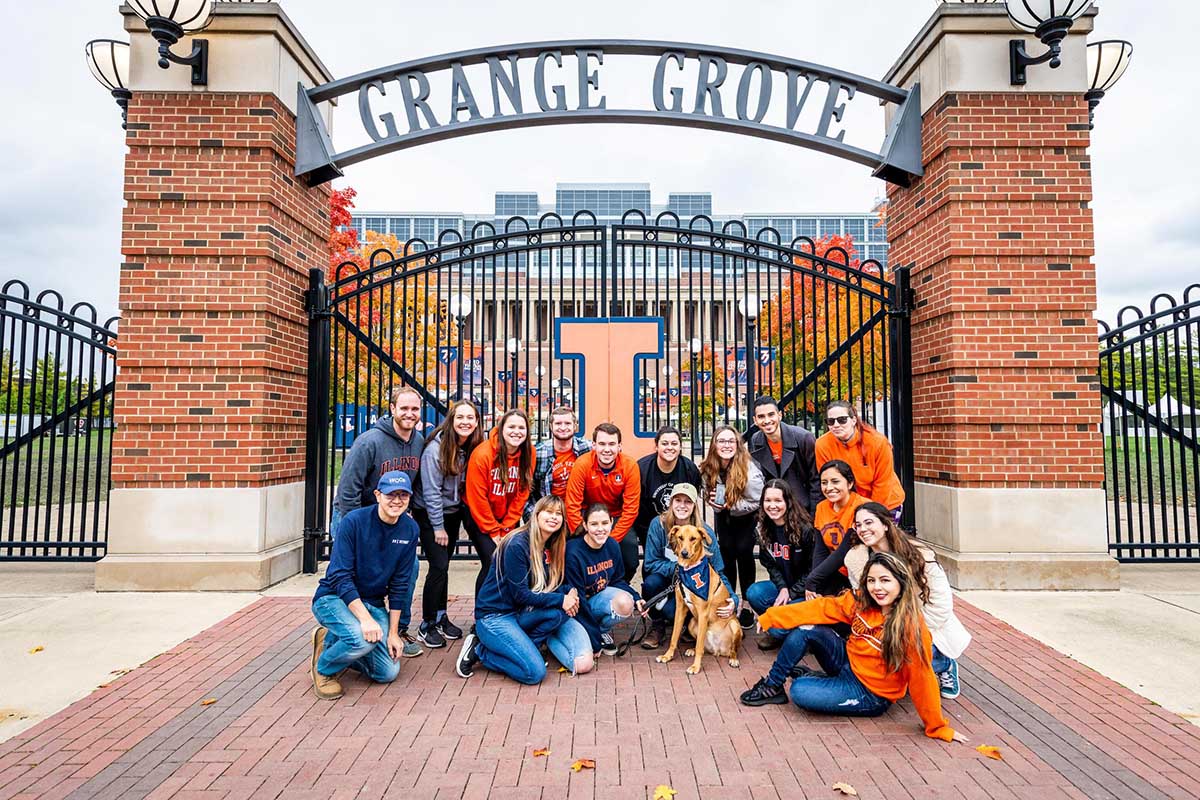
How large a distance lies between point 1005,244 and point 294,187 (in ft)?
23.1

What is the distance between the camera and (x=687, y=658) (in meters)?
4.75

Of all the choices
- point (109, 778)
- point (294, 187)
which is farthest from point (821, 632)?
point (294, 187)

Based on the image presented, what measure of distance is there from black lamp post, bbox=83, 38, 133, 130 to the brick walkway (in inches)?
230

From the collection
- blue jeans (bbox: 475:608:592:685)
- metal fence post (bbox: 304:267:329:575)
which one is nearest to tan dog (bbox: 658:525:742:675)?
blue jeans (bbox: 475:608:592:685)

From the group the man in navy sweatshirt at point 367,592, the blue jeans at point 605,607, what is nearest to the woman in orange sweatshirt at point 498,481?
the man in navy sweatshirt at point 367,592

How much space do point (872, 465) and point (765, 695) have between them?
7.03 ft

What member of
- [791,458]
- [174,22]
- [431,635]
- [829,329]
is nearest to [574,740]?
[431,635]

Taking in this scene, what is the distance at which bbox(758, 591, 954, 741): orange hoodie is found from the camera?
138 inches

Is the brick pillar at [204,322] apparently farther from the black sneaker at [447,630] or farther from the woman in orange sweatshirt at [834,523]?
the woman in orange sweatshirt at [834,523]

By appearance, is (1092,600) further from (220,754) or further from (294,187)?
(294,187)

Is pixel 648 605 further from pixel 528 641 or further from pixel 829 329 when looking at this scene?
pixel 829 329

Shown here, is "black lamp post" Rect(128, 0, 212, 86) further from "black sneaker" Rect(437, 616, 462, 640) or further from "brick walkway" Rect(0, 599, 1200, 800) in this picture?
"black sneaker" Rect(437, 616, 462, 640)

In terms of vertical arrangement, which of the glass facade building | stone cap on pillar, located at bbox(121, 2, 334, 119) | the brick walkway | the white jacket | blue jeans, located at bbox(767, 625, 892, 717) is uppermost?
the glass facade building

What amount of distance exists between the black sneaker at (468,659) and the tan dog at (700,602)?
1232 mm
